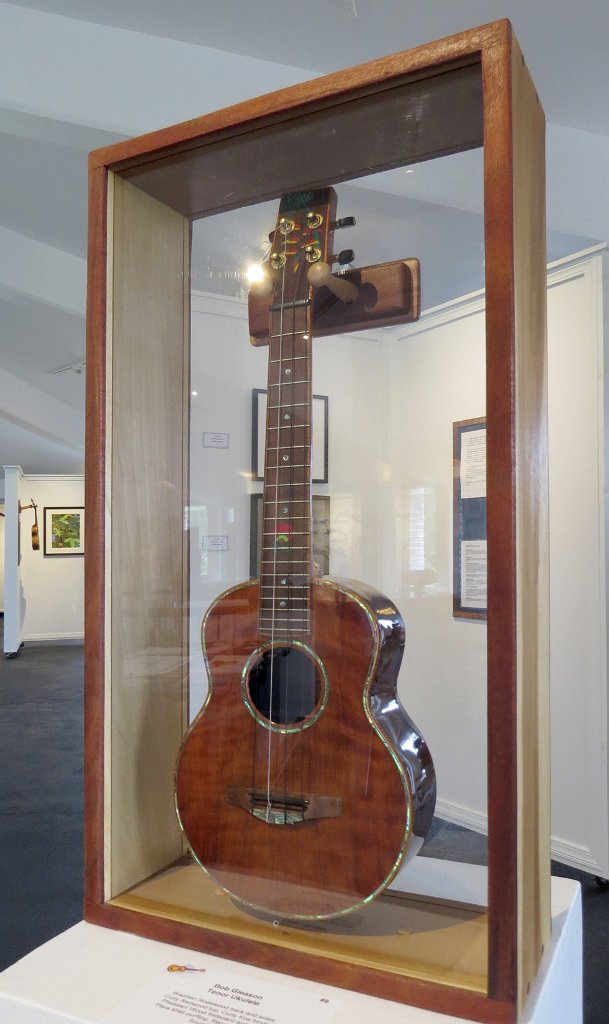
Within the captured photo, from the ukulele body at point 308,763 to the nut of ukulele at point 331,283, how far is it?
36 centimetres

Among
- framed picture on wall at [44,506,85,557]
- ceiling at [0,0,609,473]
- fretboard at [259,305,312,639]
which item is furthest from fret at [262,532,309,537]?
framed picture on wall at [44,506,85,557]

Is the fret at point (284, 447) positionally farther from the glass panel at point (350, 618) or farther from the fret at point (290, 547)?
the fret at point (290, 547)

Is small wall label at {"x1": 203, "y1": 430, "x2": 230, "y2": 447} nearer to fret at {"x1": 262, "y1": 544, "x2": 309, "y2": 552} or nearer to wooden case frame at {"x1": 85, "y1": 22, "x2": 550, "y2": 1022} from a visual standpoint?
wooden case frame at {"x1": 85, "y1": 22, "x2": 550, "y2": 1022}

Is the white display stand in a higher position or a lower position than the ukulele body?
lower

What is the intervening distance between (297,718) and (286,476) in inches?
11.9

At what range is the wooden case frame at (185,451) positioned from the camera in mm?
798

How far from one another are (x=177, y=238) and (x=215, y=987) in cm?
96

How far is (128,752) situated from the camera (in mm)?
1085

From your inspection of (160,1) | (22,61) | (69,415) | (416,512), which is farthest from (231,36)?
(69,415)

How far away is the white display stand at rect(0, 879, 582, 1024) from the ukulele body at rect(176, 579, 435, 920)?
9cm

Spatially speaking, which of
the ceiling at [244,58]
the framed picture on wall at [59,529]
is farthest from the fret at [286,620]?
the framed picture on wall at [59,529]

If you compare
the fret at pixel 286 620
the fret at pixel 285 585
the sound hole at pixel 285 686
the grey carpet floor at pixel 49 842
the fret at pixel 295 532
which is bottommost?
the grey carpet floor at pixel 49 842

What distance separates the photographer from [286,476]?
997 millimetres

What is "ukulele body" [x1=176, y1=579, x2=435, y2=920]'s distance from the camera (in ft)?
2.96
